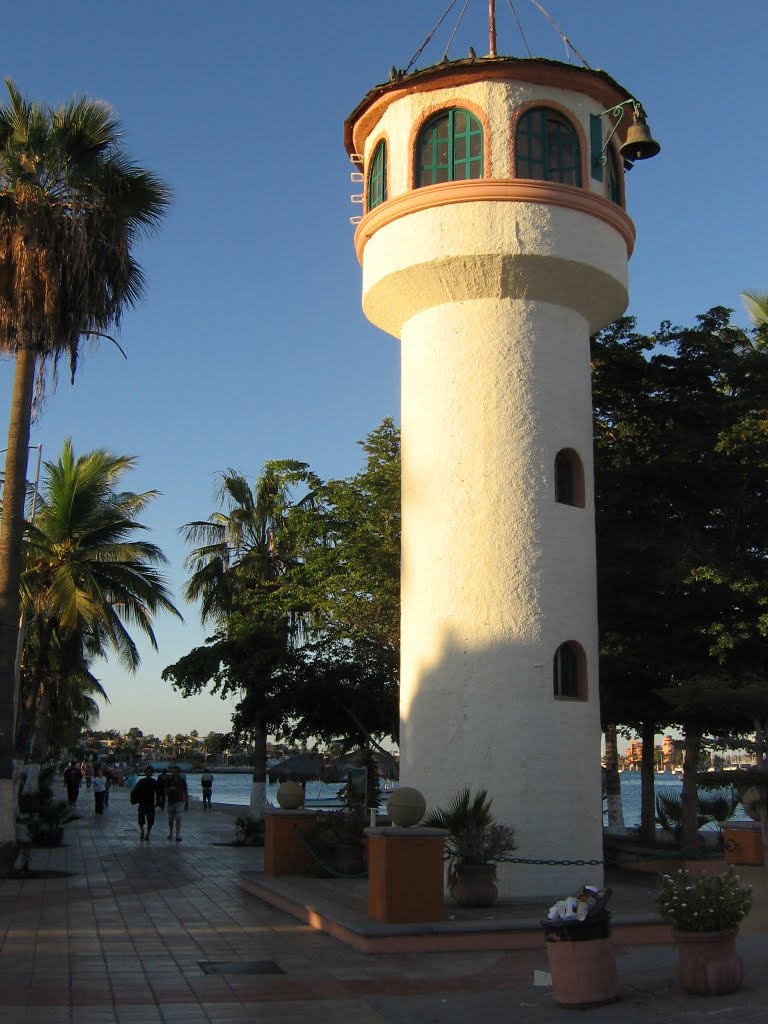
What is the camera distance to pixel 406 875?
44.0ft

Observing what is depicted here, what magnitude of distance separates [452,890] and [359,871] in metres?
4.23

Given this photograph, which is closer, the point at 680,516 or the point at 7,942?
the point at 7,942

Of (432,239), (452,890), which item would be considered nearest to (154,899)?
(452,890)

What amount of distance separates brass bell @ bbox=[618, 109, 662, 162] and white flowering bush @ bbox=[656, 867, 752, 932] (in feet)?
33.2

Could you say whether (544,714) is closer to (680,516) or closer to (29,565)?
(680,516)

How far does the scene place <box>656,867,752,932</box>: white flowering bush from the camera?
9.32 metres

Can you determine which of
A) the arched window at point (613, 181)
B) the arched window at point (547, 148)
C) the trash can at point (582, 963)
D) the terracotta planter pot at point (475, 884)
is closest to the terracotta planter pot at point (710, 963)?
the trash can at point (582, 963)

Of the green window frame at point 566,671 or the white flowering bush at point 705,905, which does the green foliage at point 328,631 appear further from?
the white flowering bush at point 705,905

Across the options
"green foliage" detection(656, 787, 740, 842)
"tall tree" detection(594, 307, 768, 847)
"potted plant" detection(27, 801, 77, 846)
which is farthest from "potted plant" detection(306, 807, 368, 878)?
"potted plant" detection(27, 801, 77, 846)

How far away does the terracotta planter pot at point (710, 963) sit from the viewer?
938cm

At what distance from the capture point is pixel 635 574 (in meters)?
22.3

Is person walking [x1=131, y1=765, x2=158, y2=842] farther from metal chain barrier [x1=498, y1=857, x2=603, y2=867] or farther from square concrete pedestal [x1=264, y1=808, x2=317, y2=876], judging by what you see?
metal chain barrier [x1=498, y1=857, x2=603, y2=867]

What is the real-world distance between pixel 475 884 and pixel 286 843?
500 centimetres

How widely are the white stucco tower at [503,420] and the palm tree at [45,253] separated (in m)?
4.99
